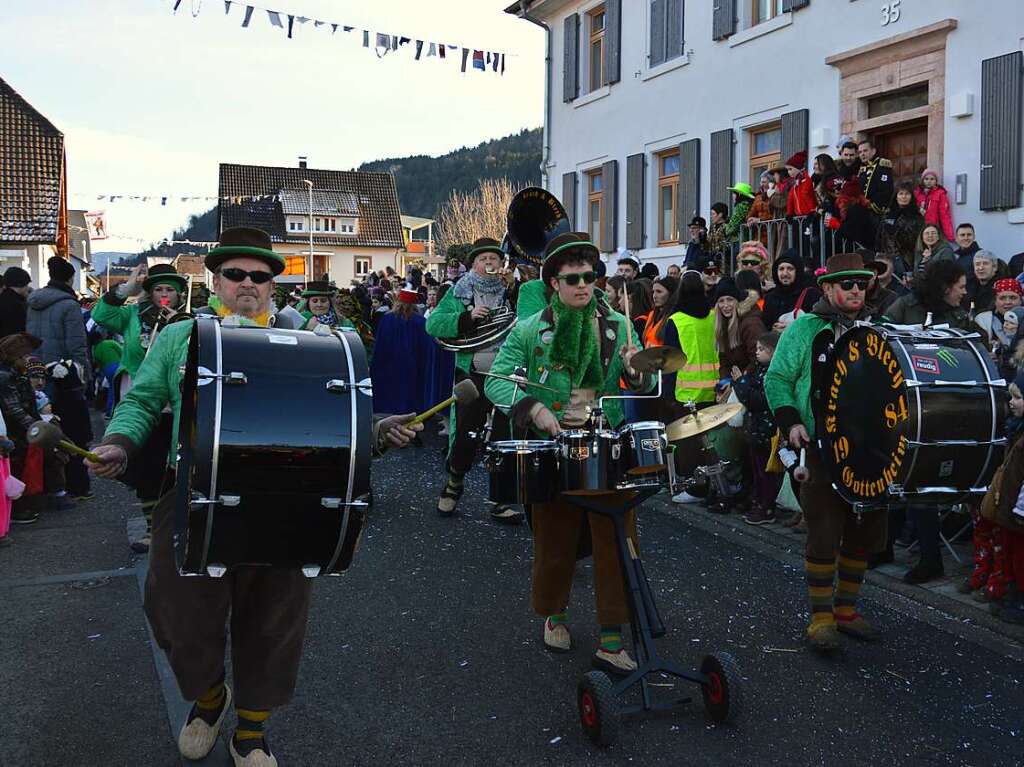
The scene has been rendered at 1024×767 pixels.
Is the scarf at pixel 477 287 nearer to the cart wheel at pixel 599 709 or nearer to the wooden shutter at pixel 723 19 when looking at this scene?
the cart wheel at pixel 599 709

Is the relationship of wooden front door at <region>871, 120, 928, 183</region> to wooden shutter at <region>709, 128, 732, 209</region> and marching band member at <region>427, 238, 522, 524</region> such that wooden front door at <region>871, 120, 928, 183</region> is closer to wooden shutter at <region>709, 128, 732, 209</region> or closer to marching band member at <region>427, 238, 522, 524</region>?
wooden shutter at <region>709, 128, 732, 209</region>

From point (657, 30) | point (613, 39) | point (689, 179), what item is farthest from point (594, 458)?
point (613, 39)

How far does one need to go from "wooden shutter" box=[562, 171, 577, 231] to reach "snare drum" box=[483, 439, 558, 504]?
53.7 feet

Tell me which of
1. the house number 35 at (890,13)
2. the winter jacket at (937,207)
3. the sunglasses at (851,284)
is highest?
the house number 35 at (890,13)

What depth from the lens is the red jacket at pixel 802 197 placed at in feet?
38.2

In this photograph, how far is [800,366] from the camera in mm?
4938

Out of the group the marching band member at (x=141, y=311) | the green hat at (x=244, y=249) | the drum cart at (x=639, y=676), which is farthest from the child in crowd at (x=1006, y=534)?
the marching band member at (x=141, y=311)

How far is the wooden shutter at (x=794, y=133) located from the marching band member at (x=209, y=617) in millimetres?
11459

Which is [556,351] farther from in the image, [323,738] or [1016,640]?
[1016,640]

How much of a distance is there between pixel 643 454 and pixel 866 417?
114cm

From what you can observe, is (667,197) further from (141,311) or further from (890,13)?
(141,311)

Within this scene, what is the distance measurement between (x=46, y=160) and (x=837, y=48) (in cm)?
2912

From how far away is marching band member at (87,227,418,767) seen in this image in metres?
3.56

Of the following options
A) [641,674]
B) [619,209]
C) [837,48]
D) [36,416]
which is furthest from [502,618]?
[619,209]
